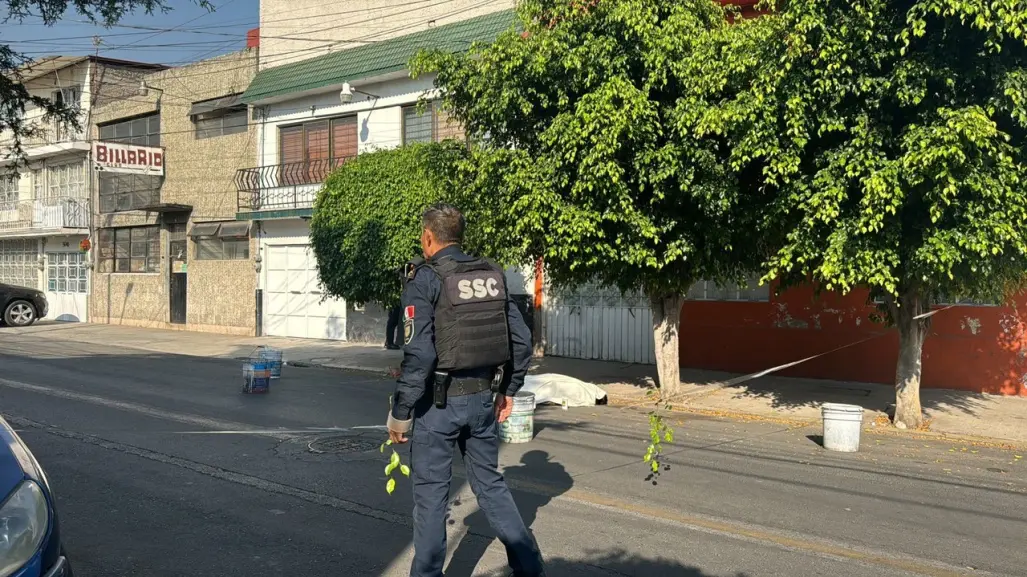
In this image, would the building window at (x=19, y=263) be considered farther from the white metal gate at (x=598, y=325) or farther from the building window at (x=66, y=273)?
the white metal gate at (x=598, y=325)

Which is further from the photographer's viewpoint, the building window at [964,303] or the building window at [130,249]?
the building window at [130,249]

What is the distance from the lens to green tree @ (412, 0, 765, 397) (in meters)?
9.70

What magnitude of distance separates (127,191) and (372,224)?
16.7 metres

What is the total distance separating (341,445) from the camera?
25.9 feet

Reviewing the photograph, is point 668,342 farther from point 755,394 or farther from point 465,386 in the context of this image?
point 465,386

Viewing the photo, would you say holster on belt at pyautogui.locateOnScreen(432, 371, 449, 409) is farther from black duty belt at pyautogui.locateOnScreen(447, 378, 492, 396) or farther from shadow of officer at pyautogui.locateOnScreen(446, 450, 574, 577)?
shadow of officer at pyautogui.locateOnScreen(446, 450, 574, 577)

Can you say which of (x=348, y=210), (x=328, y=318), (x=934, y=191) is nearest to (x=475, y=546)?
(x=934, y=191)

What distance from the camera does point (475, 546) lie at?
16.6ft

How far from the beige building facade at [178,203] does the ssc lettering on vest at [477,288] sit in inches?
781

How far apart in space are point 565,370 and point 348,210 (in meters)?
4.77

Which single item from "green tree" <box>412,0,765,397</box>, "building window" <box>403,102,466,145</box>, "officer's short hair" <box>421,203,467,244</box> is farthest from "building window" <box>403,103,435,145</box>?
"officer's short hair" <box>421,203,467,244</box>

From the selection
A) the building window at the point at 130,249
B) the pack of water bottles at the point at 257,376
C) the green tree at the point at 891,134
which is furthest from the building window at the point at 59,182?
the green tree at the point at 891,134

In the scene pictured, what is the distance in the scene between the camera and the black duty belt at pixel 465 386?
4121 millimetres

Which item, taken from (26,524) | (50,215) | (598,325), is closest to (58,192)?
(50,215)
